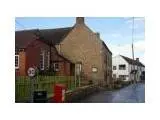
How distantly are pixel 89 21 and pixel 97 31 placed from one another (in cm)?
14

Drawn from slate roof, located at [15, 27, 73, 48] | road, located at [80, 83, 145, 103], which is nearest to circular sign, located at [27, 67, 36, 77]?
slate roof, located at [15, 27, 73, 48]

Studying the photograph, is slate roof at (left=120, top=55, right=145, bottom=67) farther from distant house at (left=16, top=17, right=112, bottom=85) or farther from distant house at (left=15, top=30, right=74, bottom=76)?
distant house at (left=15, top=30, right=74, bottom=76)

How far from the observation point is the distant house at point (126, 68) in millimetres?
6246

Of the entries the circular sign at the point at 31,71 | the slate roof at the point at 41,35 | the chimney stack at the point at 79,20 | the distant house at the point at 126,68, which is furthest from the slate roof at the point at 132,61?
the circular sign at the point at 31,71

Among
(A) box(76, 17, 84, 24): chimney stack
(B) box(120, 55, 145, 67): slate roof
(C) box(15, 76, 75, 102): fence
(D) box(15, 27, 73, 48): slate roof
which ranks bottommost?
(C) box(15, 76, 75, 102): fence

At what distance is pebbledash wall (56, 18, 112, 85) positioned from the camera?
250 inches

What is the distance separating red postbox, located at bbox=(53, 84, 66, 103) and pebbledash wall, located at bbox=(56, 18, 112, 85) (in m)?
0.31

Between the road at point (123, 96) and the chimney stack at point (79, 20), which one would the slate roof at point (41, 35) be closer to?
the chimney stack at point (79, 20)

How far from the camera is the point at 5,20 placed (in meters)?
6.21

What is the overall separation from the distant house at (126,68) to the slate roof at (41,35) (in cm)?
61

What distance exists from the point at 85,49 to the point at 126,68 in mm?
480

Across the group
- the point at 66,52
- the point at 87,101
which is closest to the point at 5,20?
the point at 66,52

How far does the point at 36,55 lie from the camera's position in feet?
20.7
